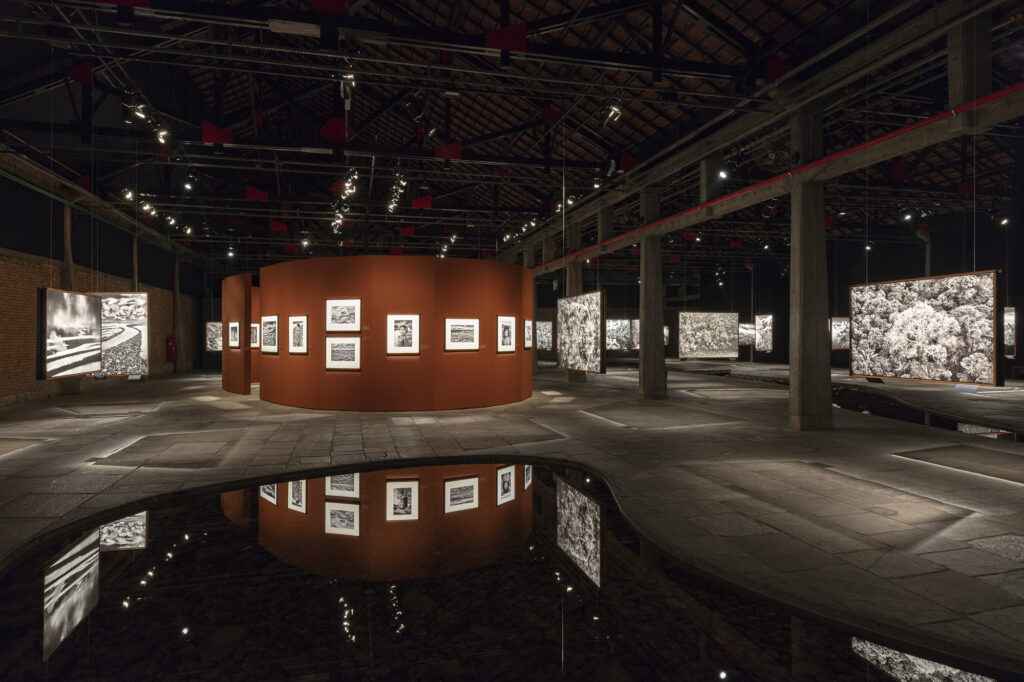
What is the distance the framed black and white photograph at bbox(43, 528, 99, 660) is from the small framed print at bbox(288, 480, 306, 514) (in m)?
1.77

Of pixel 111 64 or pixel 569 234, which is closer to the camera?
pixel 111 64

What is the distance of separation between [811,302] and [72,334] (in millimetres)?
16978

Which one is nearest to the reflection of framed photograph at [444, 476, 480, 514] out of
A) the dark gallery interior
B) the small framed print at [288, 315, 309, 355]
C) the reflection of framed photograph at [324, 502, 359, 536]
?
the dark gallery interior

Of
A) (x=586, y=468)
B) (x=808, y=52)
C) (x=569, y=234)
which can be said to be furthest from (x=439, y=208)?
(x=586, y=468)

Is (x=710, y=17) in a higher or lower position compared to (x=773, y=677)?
higher

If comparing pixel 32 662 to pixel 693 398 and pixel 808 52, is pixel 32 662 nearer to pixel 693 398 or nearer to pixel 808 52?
pixel 808 52

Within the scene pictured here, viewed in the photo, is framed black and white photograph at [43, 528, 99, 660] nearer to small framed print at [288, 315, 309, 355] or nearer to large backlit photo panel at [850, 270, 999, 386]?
small framed print at [288, 315, 309, 355]

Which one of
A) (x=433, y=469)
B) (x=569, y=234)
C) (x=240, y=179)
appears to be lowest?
(x=433, y=469)

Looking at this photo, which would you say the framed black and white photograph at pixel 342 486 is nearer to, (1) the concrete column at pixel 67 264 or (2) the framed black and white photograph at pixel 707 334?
(1) the concrete column at pixel 67 264

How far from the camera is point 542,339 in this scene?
37562 millimetres

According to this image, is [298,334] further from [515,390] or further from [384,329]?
[515,390]

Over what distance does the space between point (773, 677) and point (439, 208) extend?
18736mm

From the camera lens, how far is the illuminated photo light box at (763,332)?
29.3 m

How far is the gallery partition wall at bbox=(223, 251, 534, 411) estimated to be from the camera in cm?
1298
